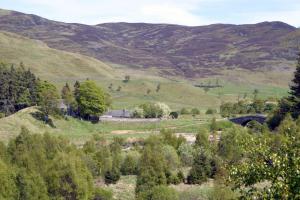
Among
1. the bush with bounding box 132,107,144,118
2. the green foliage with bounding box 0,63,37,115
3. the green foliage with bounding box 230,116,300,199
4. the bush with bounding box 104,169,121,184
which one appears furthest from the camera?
the bush with bounding box 132,107,144,118

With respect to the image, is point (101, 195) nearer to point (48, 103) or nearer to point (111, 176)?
point (111, 176)

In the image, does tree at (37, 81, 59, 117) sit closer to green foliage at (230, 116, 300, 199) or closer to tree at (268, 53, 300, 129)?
tree at (268, 53, 300, 129)

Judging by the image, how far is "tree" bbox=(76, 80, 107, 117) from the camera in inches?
3634

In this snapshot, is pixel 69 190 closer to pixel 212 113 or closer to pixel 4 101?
pixel 4 101

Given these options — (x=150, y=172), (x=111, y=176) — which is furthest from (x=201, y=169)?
(x=150, y=172)

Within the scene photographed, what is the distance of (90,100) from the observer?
93.2 m

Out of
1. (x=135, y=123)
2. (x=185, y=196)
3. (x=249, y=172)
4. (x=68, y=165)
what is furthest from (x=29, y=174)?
(x=135, y=123)

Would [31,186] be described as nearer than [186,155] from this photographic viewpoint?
Yes

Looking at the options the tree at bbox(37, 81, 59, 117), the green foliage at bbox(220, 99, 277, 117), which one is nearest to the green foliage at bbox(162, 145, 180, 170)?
the tree at bbox(37, 81, 59, 117)

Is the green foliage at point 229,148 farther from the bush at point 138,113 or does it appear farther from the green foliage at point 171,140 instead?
the bush at point 138,113

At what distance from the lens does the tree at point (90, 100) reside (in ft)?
303

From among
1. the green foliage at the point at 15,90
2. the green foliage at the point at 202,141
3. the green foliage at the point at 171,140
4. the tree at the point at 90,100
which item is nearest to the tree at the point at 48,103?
the tree at the point at 90,100

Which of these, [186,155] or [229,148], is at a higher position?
[229,148]

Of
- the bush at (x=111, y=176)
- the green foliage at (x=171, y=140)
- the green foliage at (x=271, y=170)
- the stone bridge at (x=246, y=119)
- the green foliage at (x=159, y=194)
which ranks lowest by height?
the bush at (x=111, y=176)
